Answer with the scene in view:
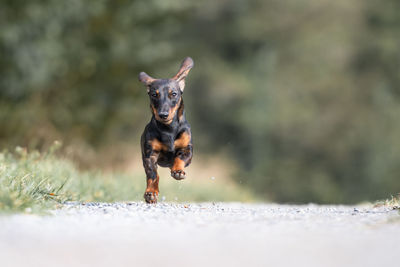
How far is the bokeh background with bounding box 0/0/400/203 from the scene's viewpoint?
15.6 meters

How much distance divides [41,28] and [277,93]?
12285 millimetres

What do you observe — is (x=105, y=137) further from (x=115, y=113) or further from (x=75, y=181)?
(x=75, y=181)

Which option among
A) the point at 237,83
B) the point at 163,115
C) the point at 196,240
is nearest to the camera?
the point at 196,240

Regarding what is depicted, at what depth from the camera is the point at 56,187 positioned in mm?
6070

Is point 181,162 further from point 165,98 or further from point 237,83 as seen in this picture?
point 237,83

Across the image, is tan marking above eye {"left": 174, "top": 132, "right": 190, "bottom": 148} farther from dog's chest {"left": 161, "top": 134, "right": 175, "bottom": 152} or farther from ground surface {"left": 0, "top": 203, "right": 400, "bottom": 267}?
ground surface {"left": 0, "top": 203, "right": 400, "bottom": 267}

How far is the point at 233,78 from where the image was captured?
87.4 ft

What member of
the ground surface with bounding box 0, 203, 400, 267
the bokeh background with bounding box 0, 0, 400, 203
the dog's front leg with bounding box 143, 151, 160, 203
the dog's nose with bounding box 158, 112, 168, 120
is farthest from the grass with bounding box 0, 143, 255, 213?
the bokeh background with bounding box 0, 0, 400, 203

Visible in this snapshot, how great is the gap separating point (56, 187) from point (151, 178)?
93cm

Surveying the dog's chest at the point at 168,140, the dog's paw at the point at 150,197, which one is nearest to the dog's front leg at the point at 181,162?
the dog's chest at the point at 168,140

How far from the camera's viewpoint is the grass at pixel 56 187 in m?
4.83

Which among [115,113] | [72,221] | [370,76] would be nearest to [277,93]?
[370,76]

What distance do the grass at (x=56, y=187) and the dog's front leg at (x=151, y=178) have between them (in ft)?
2.28

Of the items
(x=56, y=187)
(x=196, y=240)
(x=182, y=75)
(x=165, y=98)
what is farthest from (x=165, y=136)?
(x=196, y=240)
